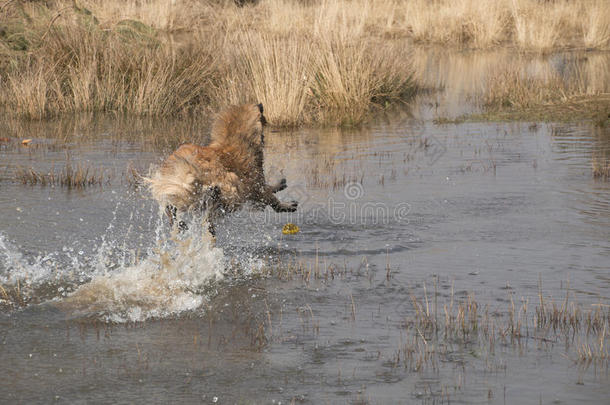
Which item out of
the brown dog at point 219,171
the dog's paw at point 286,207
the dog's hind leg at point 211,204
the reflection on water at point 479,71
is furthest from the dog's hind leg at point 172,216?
the reflection on water at point 479,71

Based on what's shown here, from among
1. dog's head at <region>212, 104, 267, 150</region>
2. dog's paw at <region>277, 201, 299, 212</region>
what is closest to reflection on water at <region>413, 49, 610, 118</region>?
dog's paw at <region>277, 201, 299, 212</region>

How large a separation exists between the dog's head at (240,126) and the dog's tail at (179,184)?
2.36ft

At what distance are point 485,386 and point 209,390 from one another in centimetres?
159

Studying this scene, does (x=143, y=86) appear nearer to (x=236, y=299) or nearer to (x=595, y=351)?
(x=236, y=299)

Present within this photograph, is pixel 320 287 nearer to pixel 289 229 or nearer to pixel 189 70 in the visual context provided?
pixel 289 229

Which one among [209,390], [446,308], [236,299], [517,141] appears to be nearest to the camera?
[209,390]

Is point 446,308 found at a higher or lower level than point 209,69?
lower

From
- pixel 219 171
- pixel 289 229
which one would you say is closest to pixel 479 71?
pixel 289 229

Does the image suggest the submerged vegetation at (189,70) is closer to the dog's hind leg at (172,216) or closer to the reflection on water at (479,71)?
the reflection on water at (479,71)

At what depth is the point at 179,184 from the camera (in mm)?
6316

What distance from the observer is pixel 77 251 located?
24.7 feet

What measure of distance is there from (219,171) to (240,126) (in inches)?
26.3

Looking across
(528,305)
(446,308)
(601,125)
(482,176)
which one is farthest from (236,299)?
(601,125)

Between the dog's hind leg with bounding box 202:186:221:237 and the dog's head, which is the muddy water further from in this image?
the dog's head
